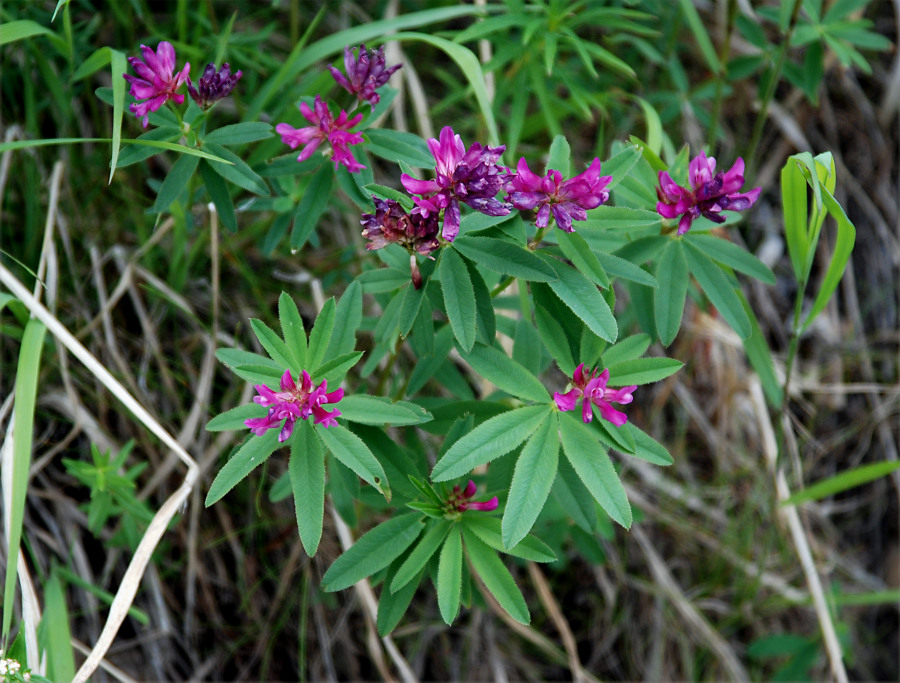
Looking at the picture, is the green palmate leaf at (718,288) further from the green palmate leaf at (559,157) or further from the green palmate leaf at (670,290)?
the green palmate leaf at (559,157)

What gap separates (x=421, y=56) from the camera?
2.80 m

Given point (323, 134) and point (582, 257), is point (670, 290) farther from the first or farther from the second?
point (323, 134)

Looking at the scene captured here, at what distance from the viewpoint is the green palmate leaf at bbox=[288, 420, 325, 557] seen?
129 cm

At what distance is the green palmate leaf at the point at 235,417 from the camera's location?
133 cm

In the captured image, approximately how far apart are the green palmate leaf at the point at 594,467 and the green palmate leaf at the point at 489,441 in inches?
2.3

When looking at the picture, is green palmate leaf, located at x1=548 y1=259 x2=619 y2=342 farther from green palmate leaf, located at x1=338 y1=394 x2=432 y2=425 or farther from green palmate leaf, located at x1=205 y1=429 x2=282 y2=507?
green palmate leaf, located at x1=205 y1=429 x2=282 y2=507

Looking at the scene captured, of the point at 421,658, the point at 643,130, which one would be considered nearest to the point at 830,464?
the point at 643,130

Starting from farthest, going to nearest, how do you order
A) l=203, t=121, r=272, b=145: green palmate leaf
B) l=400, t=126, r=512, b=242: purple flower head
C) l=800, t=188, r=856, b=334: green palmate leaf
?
l=203, t=121, r=272, b=145: green palmate leaf < l=800, t=188, r=856, b=334: green palmate leaf < l=400, t=126, r=512, b=242: purple flower head

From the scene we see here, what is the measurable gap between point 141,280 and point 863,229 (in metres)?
2.71

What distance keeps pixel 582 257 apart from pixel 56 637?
1.41 m

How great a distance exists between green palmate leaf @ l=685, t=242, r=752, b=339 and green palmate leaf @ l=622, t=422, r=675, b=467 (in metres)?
0.34

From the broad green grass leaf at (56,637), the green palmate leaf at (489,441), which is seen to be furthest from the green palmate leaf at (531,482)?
the broad green grass leaf at (56,637)

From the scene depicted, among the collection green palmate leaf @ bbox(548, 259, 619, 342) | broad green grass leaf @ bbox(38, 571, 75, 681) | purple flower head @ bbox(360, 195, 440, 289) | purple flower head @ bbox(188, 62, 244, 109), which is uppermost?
purple flower head @ bbox(188, 62, 244, 109)

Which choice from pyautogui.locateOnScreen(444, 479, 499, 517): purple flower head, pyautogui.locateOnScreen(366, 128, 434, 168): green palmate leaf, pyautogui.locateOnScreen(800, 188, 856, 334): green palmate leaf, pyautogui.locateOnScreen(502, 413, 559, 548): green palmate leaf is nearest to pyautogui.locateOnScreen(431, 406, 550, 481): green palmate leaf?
pyautogui.locateOnScreen(502, 413, 559, 548): green palmate leaf
